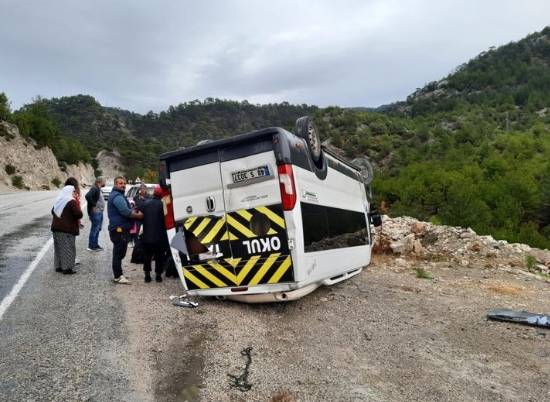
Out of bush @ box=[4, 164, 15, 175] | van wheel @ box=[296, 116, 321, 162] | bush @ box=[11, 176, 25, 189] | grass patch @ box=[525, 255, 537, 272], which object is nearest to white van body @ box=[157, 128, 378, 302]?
van wheel @ box=[296, 116, 321, 162]

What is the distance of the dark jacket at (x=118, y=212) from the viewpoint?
809 centimetres

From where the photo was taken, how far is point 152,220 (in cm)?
823

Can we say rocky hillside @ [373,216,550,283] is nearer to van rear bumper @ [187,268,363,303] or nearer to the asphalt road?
van rear bumper @ [187,268,363,303]

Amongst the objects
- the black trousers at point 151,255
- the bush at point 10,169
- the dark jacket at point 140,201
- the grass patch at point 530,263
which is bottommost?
the grass patch at point 530,263

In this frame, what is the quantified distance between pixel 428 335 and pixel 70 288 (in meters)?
5.61

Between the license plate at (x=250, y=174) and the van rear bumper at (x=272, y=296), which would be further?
the van rear bumper at (x=272, y=296)

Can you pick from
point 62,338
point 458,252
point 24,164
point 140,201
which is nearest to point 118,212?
point 140,201

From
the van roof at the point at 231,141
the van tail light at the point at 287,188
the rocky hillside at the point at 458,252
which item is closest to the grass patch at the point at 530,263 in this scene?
the rocky hillside at the point at 458,252

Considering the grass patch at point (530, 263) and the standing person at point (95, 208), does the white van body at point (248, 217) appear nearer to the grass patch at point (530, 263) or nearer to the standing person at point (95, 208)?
the standing person at point (95, 208)

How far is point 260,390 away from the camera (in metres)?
4.53

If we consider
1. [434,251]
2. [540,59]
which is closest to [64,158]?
[434,251]

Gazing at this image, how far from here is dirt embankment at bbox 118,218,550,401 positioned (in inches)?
183

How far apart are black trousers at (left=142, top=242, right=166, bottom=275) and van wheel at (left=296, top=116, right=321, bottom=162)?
3.19 metres

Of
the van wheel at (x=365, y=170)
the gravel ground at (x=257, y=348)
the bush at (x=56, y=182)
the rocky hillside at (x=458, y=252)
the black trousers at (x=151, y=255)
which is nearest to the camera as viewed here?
the gravel ground at (x=257, y=348)
